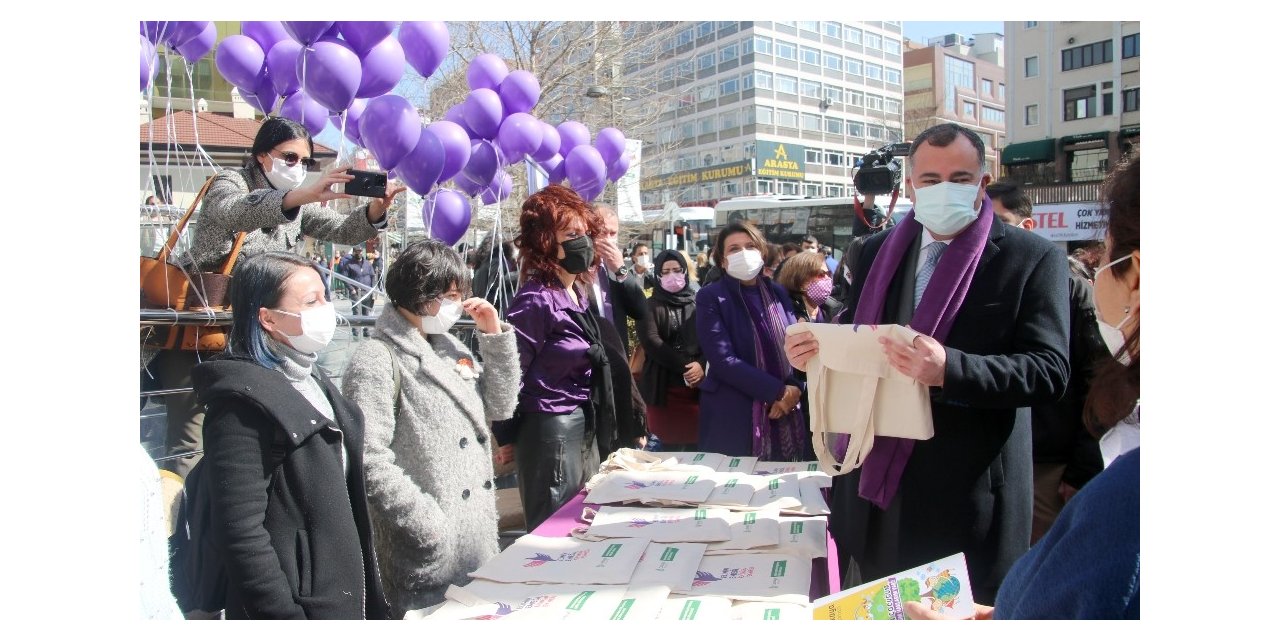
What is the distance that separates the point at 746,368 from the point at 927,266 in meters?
1.48

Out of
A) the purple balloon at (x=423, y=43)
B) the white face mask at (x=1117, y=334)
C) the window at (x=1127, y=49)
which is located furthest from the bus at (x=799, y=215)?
the white face mask at (x=1117, y=334)

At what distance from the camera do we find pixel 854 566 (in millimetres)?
2393

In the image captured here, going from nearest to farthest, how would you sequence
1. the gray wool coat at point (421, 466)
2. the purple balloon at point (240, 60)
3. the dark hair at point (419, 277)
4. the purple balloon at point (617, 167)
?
the gray wool coat at point (421, 466)
the dark hair at point (419, 277)
the purple balloon at point (240, 60)
the purple balloon at point (617, 167)

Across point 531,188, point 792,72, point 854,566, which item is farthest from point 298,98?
point 792,72

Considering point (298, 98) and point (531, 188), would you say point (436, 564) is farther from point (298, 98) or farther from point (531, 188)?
point (531, 188)

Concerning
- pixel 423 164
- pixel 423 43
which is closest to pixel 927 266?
pixel 423 164

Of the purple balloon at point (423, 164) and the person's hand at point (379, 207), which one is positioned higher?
the purple balloon at point (423, 164)

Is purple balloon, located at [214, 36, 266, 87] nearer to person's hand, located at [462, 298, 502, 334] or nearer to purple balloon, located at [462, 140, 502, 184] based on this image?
purple balloon, located at [462, 140, 502, 184]

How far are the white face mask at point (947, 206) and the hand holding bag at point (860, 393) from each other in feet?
1.13

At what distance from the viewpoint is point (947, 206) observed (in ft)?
6.97

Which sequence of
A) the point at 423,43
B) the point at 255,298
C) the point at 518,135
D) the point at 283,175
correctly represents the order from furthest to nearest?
the point at 518,135, the point at 423,43, the point at 283,175, the point at 255,298

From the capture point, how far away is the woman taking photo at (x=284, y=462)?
70.5 inches

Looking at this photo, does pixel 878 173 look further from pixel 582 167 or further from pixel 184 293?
pixel 184 293

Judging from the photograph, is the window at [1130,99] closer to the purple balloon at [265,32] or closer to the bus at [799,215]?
the bus at [799,215]
